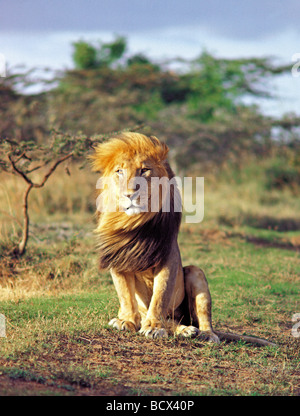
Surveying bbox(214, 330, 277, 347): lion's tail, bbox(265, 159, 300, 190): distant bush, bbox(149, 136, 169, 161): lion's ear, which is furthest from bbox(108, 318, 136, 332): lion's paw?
bbox(265, 159, 300, 190): distant bush

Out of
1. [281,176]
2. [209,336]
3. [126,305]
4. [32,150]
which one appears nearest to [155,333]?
[126,305]

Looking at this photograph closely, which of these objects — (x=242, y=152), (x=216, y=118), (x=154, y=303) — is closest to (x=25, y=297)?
(x=154, y=303)

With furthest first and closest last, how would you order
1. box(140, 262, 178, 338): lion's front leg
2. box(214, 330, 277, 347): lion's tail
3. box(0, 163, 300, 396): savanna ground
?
box(214, 330, 277, 347): lion's tail < box(140, 262, 178, 338): lion's front leg < box(0, 163, 300, 396): savanna ground

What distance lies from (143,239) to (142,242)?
3cm

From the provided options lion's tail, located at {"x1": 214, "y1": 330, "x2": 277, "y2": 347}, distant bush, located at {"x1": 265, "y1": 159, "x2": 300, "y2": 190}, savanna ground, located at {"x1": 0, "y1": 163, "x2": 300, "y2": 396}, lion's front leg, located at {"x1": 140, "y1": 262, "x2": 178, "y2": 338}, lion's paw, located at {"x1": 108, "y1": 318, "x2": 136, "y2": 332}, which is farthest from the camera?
distant bush, located at {"x1": 265, "y1": 159, "x2": 300, "y2": 190}

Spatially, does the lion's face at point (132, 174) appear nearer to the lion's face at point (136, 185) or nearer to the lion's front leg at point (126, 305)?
the lion's face at point (136, 185)

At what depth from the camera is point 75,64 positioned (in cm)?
3138

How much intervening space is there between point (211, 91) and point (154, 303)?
82.1 feet

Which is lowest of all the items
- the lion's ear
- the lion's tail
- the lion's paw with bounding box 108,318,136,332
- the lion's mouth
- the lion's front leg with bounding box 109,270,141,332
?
the lion's tail

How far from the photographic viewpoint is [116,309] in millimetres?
5730

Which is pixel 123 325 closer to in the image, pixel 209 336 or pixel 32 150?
pixel 209 336

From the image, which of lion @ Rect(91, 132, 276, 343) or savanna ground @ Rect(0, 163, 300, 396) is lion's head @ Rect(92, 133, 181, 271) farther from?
savanna ground @ Rect(0, 163, 300, 396)

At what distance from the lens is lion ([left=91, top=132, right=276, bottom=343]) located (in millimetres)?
4730

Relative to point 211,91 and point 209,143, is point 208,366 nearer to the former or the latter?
point 209,143
